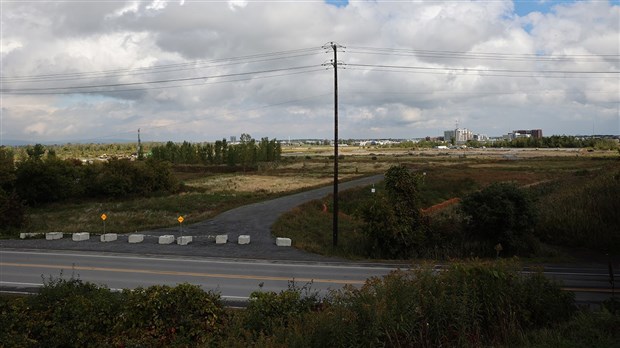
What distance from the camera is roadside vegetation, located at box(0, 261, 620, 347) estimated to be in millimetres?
7875

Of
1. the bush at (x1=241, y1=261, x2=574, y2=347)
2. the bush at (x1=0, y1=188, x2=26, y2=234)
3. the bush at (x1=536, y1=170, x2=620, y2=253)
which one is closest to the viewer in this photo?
the bush at (x1=241, y1=261, x2=574, y2=347)

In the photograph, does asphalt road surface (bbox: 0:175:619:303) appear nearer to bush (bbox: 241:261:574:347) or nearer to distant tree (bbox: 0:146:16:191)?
bush (bbox: 241:261:574:347)

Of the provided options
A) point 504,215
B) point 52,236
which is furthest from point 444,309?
point 52,236

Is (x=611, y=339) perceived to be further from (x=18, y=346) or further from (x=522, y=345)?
(x=18, y=346)

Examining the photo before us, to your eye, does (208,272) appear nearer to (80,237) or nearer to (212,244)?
(212,244)

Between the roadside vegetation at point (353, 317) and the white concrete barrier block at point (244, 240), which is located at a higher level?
the roadside vegetation at point (353, 317)

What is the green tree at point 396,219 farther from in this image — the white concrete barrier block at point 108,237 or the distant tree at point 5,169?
the distant tree at point 5,169

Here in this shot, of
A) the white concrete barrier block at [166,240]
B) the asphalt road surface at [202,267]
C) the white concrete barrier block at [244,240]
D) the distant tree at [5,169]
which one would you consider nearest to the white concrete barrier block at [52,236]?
the asphalt road surface at [202,267]

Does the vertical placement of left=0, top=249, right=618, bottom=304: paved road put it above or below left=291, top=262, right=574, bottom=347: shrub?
below

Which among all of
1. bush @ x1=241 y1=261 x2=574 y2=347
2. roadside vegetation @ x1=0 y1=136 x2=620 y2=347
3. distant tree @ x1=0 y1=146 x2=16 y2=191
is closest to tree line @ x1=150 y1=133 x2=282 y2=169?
roadside vegetation @ x1=0 y1=136 x2=620 y2=347

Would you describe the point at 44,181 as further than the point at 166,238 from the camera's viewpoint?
Yes

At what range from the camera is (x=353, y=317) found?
25.9ft

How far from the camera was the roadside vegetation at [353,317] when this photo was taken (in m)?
7.88

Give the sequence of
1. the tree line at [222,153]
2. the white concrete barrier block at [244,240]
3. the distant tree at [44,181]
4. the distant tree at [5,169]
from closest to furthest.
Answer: the white concrete barrier block at [244,240] < the distant tree at [5,169] < the distant tree at [44,181] < the tree line at [222,153]
